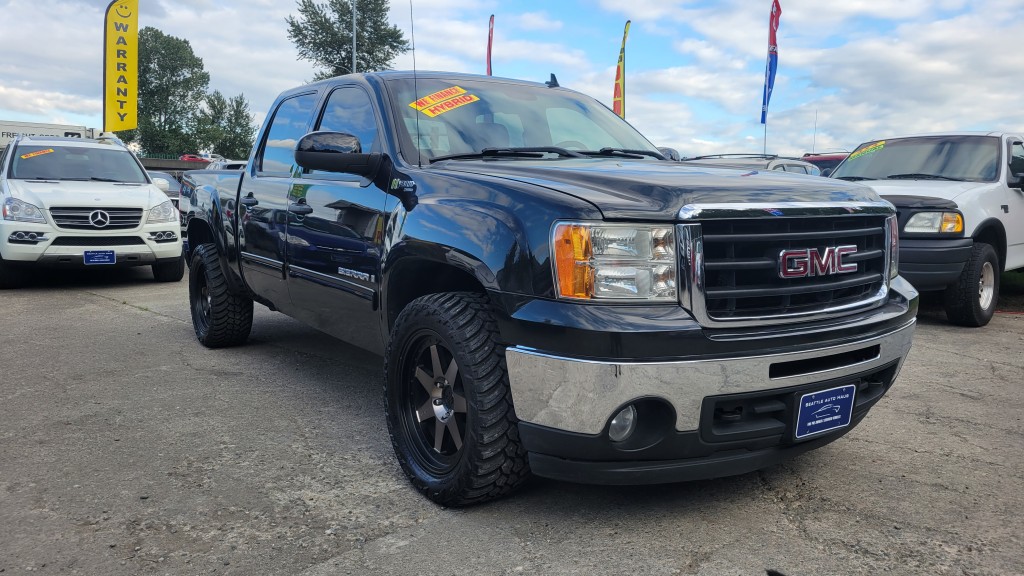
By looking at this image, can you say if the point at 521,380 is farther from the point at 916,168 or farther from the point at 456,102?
the point at 916,168

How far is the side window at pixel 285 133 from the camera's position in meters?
4.55

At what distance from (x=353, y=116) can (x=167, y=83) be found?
84.5m

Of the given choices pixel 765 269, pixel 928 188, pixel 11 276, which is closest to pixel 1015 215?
pixel 928 188

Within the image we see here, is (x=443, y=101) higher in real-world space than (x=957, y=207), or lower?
higher

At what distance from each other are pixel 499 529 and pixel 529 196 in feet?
3.78

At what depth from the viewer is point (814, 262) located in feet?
9.07

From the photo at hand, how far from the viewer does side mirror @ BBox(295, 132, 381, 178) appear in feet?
11.3

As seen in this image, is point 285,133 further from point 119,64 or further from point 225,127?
point 225,127

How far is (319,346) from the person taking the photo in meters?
5.95

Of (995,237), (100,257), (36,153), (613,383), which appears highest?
(36,153)

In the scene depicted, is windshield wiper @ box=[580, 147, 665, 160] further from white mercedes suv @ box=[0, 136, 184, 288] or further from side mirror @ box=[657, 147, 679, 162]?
white mercedes suv @ box=[0, 136, 184, 288]

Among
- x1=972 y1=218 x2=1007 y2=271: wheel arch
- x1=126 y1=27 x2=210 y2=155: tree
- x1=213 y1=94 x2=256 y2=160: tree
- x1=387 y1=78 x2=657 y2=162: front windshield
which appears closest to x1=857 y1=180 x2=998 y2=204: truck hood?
x1=972 y1=218 x2=1007 y2=271: wheel arch

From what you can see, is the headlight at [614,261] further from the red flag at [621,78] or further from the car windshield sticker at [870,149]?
the red flag at [621,78]

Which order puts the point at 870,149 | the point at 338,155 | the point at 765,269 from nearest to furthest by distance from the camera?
the point at 765,269
the point at 338,155
the point at 870,149
